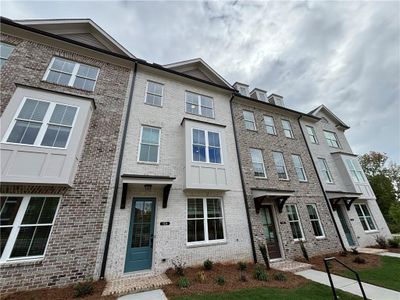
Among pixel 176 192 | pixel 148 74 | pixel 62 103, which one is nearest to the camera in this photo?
pixel 62 103

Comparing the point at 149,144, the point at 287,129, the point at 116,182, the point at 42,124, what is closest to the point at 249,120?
the point at 287,129

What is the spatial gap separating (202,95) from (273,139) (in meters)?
5.95

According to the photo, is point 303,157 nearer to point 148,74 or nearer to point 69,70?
point 148,74

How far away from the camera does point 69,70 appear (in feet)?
27.7

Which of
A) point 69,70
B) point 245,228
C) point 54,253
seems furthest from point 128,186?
point 69,70

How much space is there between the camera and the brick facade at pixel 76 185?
522 cm

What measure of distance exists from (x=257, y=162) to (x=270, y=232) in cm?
403

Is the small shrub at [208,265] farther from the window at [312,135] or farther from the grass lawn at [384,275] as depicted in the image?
the window at [312,135]

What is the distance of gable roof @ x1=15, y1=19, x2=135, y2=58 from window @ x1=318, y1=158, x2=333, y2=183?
15.3 m

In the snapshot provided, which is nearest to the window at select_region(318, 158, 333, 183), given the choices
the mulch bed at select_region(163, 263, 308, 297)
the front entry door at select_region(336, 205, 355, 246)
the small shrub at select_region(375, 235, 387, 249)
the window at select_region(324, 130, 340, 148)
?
the front entry door at select_region(336, 205, 355, 246)

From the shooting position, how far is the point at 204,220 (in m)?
8.02

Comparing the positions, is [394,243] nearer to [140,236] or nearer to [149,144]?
[140,236]

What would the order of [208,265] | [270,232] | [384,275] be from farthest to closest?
1. [270,232]
2. [208,265]
3. [384,275]

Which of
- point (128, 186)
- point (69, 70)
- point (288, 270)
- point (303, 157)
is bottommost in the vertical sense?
point (288, 270)
